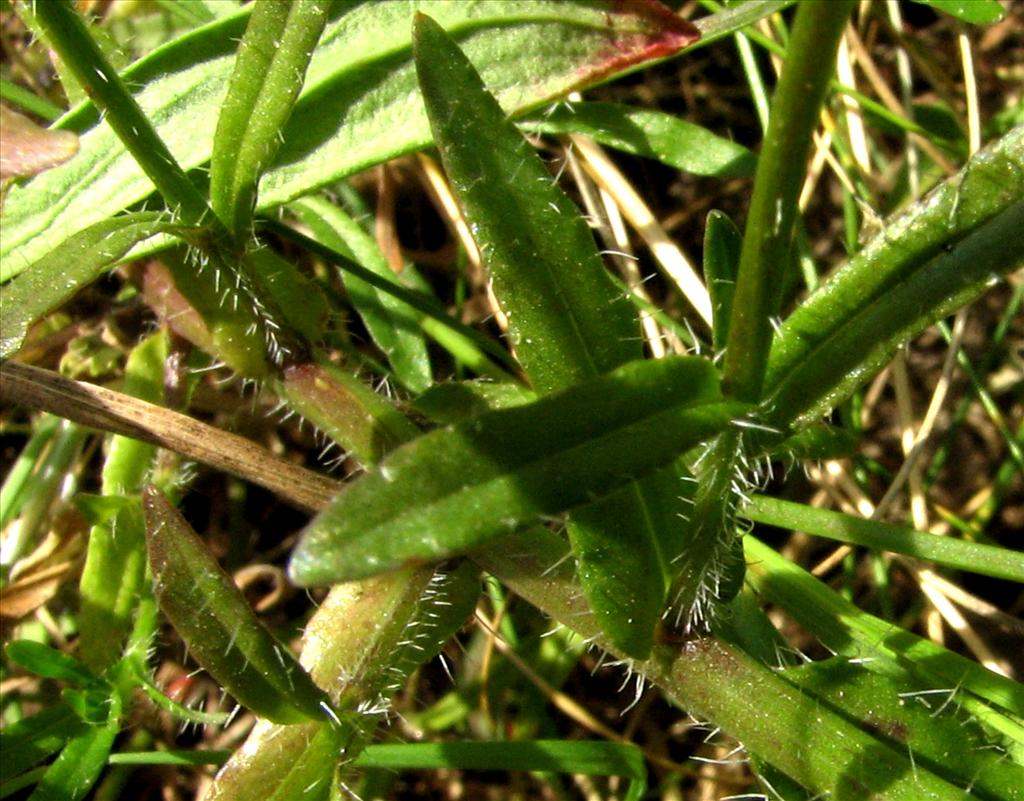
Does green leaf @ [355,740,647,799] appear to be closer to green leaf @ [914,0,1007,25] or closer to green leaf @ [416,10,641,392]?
green leaf @ [416,10,641,392]

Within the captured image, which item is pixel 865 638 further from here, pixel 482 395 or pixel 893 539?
pixel 482 395

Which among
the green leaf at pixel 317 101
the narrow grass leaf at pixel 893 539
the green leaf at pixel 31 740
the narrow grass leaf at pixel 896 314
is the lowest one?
the narrow grass leaf at pixel 893 539

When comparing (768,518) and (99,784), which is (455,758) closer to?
(768,518)

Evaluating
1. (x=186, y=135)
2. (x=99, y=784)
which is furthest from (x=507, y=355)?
(x=99, y=784)

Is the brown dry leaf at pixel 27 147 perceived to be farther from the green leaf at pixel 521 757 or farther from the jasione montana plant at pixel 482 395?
the green leaf at pixel 521 757

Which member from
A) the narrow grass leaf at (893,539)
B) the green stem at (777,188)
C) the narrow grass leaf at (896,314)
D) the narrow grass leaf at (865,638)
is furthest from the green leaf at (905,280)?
the narrow grass leaf at (865,638)

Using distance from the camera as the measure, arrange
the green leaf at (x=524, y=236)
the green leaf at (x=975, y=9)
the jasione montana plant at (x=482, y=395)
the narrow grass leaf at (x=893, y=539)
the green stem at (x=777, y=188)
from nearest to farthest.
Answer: the green stem at (x=777, y=188), the jasione montana plant at (x=482, y=395), the green leaf at (x=524, y=236), the narrow grass leaf at (x=893, y=539), the green leaf at (x=975, y=9)
